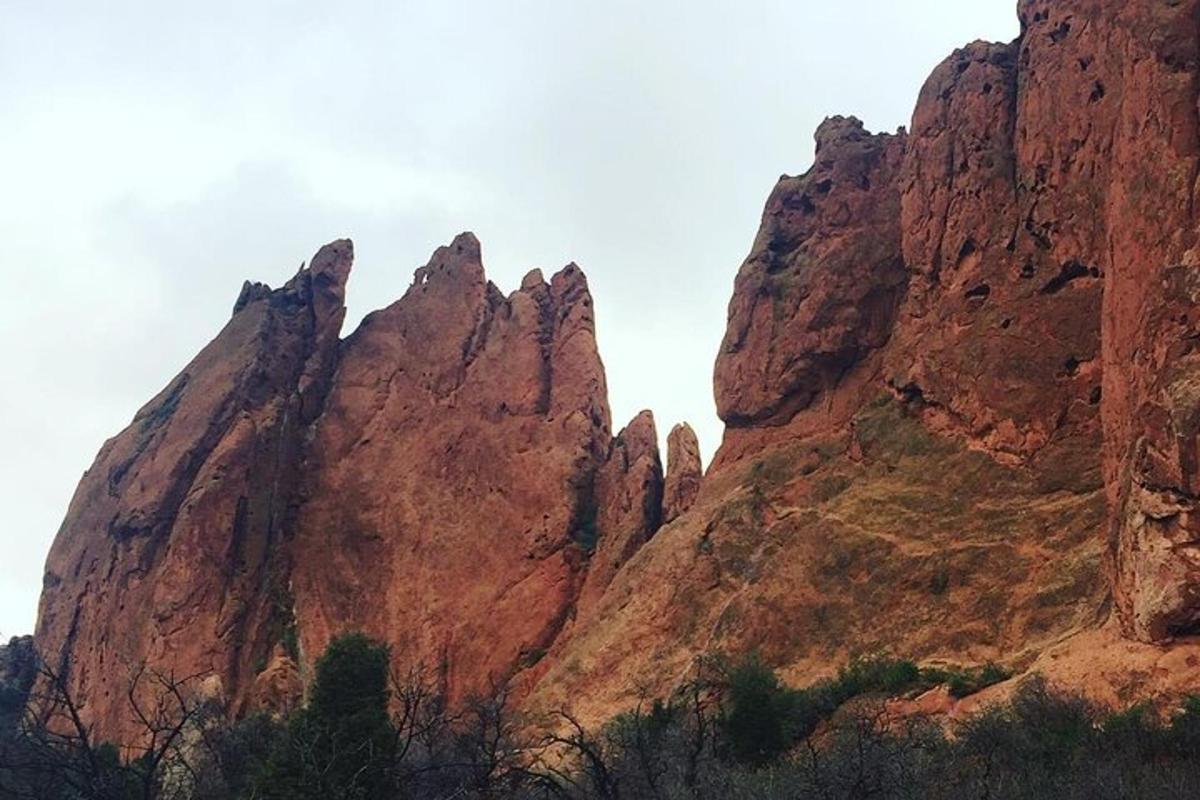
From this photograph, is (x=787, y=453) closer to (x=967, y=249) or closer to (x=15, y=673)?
(x=967, y=249)

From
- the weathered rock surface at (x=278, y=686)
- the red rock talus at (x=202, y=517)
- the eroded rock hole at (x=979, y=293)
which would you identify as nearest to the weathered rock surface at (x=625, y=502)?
the weathered rock surface at (x=278, y=686)

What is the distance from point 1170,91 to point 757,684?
22.7m

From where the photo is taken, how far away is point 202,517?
58188 millimetres

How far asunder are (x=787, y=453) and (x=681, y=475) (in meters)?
9.02

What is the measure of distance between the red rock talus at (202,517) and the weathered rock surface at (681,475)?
75.6 ft

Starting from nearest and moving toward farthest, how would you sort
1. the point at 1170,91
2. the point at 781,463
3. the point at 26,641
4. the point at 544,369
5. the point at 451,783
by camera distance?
the point at 451,783
the point at 1170,91
the point at 781,463
the point at 544,369
the point at 26,641

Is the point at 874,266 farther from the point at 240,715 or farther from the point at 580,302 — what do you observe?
the point at 240,715

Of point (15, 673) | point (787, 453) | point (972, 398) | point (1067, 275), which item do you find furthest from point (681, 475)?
point (15, 673)

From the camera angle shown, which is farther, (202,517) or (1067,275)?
(202,517)

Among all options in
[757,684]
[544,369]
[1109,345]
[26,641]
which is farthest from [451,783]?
[26,641]

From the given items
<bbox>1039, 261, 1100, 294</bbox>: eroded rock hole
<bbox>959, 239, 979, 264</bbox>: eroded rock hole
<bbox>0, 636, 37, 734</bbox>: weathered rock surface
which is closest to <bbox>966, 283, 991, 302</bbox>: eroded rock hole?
<bbox>959, 239, 979, 264</bbox>: eroded rock hole

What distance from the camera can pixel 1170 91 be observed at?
106 ft

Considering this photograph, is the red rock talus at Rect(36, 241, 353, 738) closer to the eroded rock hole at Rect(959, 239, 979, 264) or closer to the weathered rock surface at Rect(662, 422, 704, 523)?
the weathered rock surface at Rect(662, 422, 704, 523)

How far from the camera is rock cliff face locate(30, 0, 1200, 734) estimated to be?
3241 centimetres
